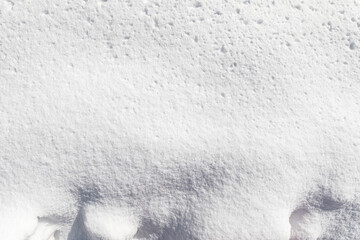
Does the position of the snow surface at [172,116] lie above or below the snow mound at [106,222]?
above

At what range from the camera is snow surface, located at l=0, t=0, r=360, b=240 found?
67 centimetres

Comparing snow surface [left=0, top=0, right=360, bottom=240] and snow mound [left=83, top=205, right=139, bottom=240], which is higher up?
snow surface [left=0, top=0, right=360, bottom=240]

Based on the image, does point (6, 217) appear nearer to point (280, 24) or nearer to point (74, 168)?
point (74, 168)

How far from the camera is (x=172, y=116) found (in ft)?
2.24

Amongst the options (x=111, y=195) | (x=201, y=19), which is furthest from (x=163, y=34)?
(x=111, y=195)

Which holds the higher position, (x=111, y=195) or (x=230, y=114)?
(x=230, y=114)

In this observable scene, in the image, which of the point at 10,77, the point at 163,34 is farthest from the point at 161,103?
the point at 10,77

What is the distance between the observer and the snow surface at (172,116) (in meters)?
0.67

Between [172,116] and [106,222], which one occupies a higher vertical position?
[172,116]

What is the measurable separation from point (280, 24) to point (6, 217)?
1.87 ft

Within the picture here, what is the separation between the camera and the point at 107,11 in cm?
69

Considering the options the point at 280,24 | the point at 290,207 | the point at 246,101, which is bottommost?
the point at 290,207

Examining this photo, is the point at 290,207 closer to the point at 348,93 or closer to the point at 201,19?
the point at 348,93

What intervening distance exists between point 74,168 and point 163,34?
271mm
